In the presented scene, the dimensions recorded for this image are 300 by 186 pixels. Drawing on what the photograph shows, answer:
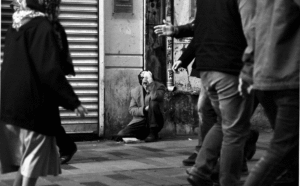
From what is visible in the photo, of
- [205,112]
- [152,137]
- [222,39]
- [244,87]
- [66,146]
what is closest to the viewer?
[244,87]

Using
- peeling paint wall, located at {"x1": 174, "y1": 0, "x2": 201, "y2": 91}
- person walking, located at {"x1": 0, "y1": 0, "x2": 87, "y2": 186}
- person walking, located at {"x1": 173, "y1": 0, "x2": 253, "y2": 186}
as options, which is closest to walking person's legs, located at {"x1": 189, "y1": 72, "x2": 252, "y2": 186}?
person walking, located at {"x1": 173, "y1": 0, "x2": 253, "y2": 186}

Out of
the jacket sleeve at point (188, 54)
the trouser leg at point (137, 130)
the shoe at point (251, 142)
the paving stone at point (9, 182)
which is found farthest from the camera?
the trouser leg at point (137, 130)

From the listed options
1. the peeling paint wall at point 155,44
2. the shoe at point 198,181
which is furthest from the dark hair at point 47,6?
the peeling paint wall at point 155,44

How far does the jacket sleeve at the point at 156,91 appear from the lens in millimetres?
11578

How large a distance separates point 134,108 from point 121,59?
2.61ft

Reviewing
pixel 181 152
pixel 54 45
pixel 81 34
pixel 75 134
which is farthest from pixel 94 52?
pixel 54 45

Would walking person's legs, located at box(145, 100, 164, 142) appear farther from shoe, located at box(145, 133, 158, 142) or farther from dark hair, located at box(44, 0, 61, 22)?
dark hair, located at box(44, 0, 61, 22)

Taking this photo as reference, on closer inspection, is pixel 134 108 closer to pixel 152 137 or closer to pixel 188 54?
pixel 152 137

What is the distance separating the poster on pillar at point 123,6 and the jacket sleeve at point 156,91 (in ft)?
3.95

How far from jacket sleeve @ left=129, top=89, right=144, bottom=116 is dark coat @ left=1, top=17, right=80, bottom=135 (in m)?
6.20

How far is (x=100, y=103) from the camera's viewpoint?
11.7 meters

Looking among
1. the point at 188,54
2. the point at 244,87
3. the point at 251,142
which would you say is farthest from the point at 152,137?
the point at 244,87

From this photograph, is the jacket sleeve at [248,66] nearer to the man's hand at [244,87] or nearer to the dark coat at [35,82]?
the man's hand at [244,87]

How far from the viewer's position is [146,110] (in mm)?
11562
